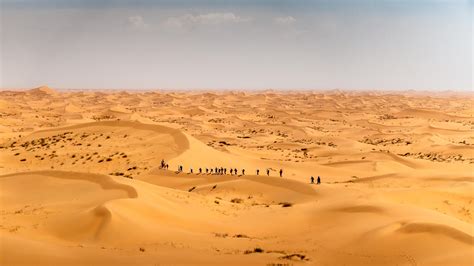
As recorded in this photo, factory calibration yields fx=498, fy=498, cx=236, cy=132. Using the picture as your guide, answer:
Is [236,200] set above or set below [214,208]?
below

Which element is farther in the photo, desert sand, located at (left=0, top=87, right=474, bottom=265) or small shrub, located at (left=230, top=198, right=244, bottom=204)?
small shrub, located at (left=230, top=198, right=244, bottom=204)

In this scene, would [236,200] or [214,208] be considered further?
[236,200]

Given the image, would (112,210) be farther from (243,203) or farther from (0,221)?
(243,203)

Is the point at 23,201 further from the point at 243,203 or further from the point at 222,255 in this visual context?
the point at 222,255

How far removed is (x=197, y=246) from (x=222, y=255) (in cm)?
115

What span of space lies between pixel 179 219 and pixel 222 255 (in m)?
4.59

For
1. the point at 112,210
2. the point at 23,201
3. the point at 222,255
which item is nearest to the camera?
the point at 222,255

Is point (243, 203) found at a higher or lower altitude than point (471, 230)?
lower

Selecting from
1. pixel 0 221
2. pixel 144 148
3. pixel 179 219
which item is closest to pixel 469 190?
pixel 179 219

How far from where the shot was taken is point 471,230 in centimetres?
1434

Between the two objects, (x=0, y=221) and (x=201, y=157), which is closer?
(x=0, y=221)

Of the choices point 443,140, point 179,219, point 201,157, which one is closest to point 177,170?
point 201,157

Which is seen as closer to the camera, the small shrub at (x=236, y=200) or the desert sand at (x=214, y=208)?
the desert sand at (x=214, y=208)

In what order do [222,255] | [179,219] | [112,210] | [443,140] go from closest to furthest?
[222,255]
[112,210]
[179,219]
[443,140]
